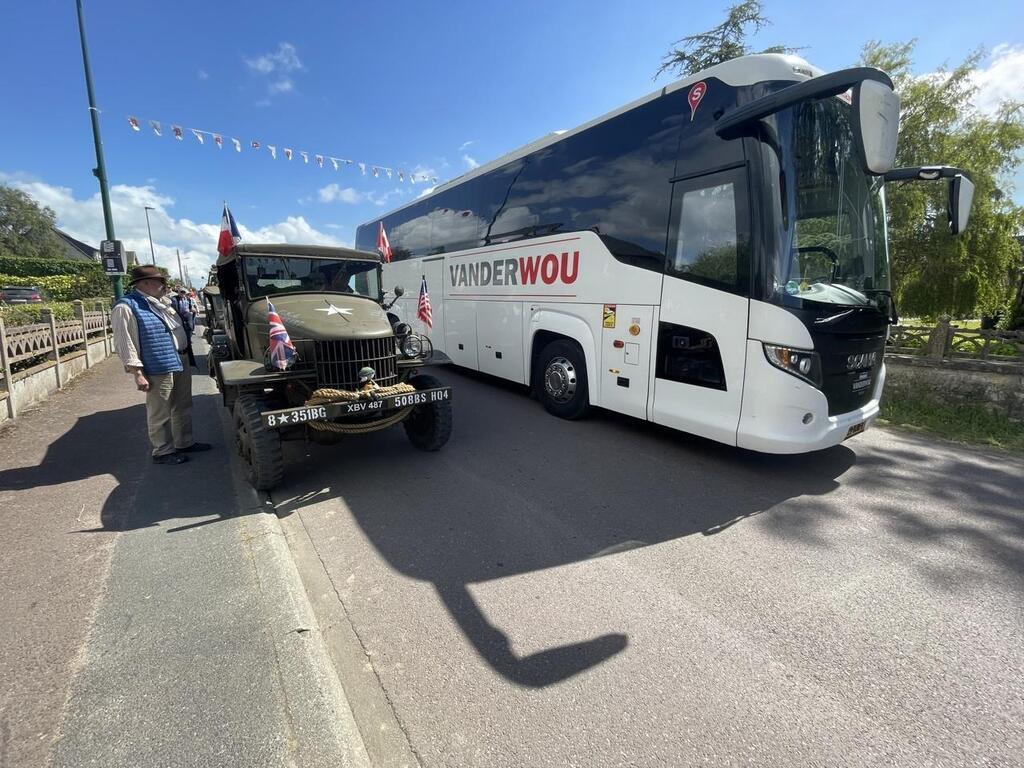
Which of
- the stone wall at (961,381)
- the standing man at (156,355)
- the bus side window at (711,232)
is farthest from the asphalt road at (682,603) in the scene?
the stone wall at (961,381)

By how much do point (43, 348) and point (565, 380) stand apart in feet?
27.2

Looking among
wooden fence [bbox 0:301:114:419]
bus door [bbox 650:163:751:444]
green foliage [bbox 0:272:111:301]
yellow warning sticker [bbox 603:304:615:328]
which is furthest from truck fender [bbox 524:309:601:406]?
green foliage [bbox 0:272:111:301]

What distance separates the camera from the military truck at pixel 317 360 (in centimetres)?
406

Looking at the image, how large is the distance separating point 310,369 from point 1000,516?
6.00m

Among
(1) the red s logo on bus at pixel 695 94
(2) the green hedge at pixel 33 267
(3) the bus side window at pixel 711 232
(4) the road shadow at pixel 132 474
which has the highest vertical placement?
(2) the green hedge at pixel 33 267

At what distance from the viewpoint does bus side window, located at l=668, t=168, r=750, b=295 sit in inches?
162

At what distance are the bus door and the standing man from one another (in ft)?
16.6

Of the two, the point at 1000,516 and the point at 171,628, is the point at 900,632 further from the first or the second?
the point at 171,628

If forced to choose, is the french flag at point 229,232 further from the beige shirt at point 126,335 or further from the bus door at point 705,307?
the bus door at point 705,307

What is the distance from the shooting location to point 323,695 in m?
2.01

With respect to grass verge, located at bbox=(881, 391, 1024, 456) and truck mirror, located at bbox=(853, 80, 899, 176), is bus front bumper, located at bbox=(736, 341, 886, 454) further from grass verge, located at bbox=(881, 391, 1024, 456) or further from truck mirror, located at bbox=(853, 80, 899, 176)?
grass verge, located at bbox=(881, 391, 1024, 456)

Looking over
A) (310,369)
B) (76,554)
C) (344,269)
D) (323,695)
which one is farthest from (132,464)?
(323,695)

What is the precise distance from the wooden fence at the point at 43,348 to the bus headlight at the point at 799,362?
8588 millimetres

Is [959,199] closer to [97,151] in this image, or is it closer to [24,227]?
[97,151]
